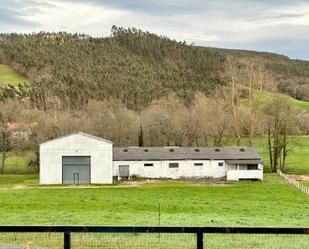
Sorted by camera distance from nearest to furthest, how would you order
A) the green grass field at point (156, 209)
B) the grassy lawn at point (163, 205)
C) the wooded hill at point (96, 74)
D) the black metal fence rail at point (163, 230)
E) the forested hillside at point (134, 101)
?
the black metal fence rail at point (163, 230) → the green grass field at point (156, 209) → the grassy lawn at point (163, 205) → the forested hillside at point (134, 101) → the wooded hill at point (96, 74)

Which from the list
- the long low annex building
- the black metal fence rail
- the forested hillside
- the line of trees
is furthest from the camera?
the line of trees

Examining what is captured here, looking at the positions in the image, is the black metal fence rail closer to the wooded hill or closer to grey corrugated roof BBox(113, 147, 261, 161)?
grey corrugated roof BBox(113, 147, 261, 161)

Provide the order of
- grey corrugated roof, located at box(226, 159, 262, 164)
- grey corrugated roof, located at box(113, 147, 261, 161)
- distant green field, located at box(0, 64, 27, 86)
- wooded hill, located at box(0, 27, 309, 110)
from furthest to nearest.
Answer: distant green field, located at box(0, 64, 27, 86) → wooded hill, located at box(0, 27, 309, 110) → grey corrugated roof, located at box(113, 147, 261, 161) → grey corrugated roof, located at box(226, 159, 262, 164)

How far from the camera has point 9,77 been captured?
579 ft

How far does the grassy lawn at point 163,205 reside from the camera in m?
28.2

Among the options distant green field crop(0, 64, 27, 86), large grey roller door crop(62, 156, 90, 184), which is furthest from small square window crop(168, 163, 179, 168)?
distant green field crop(0, 64, 27, 86)

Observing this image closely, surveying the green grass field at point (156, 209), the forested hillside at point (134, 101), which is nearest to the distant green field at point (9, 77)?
the forested hillside at point (134, 101)

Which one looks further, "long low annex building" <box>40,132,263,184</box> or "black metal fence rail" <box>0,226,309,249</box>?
"long low annex building" <box>40,132,263,184</box>

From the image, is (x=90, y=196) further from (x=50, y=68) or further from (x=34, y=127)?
(x=50, y=68)

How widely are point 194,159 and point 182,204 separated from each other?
2676cm

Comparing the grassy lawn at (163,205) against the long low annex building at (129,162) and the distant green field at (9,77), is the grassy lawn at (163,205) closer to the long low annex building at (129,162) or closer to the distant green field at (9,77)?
the long low annex building at (129,162)

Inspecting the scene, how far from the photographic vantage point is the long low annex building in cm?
6116

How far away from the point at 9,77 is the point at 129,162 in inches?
4735

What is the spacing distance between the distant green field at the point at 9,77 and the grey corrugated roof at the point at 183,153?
107 meters
